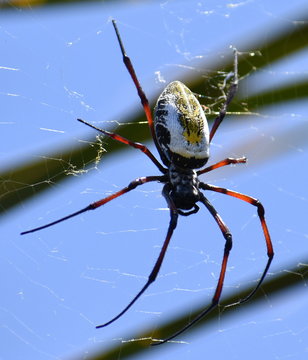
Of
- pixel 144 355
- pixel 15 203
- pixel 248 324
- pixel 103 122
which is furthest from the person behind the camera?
pixel 248 324

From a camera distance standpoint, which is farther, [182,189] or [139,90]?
[182,189]

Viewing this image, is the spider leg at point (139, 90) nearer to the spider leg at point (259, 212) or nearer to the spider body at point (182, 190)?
the spider body at point (182, 190)

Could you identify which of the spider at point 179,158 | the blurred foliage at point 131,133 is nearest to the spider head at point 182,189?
the spider at point 179,158

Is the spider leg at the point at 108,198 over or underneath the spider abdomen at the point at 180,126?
underneath

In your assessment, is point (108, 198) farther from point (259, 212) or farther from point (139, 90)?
point (259, 212)

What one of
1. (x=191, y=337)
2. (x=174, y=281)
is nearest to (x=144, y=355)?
(x=191, y=337)

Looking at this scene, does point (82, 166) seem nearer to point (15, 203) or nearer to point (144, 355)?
point (15, 203)

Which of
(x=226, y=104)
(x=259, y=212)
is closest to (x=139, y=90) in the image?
(x=226, y=104)
